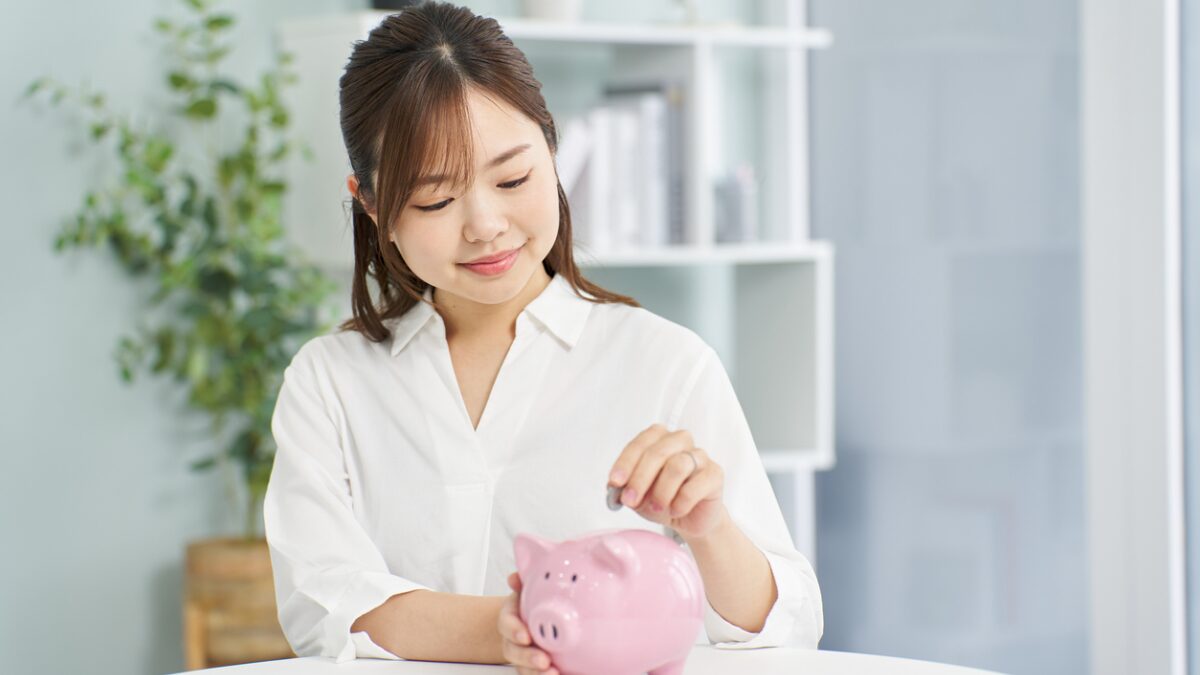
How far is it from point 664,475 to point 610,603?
0.35 feet

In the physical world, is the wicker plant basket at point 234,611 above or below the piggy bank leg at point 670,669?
below

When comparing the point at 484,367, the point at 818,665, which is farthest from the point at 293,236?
the point at 818,665

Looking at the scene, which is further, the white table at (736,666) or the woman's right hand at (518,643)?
the white table at (736,666)

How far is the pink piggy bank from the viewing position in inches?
39.3

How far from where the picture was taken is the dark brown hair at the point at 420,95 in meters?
1.26

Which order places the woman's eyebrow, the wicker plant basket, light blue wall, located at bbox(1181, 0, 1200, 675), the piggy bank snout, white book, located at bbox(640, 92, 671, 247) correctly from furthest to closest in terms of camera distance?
white book, located at bbox(640, 92, 671, 247) → the wicker plant basket → light blue wall, located at bbox(1181, 0, 1200, 675) → the woman's eyebrow → the piggy bank snout

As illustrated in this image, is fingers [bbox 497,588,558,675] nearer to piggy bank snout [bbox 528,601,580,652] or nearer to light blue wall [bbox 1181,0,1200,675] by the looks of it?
piggy bank snout [bbox 528,601,580,652]

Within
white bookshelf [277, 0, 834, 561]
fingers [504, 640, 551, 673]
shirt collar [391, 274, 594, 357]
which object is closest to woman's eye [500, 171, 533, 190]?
shirt collar [391, 274, 594, 357]

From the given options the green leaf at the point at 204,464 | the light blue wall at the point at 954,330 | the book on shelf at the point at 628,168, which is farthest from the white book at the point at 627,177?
the green leaf at the point at 204,464

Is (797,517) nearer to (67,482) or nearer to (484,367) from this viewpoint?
(67,482)

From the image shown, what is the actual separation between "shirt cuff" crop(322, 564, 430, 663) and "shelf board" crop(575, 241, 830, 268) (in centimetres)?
127

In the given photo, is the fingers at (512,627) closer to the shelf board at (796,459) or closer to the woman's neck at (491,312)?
the woman's neck at (491,312)

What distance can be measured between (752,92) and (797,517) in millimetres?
959

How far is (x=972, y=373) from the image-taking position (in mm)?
2508
